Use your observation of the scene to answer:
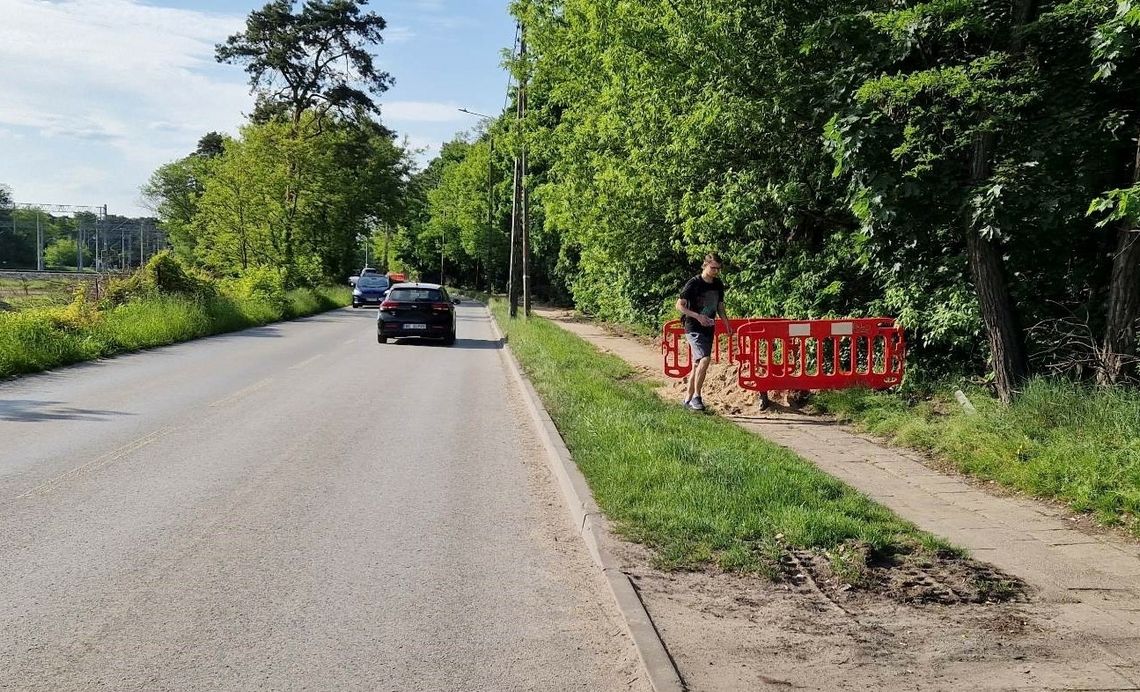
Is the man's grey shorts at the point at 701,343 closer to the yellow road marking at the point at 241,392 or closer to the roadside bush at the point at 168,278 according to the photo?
the yellow road marking at the point at 241,392

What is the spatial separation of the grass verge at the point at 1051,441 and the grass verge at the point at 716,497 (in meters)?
1.37

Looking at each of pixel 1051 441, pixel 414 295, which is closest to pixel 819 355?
pixel 1051 441

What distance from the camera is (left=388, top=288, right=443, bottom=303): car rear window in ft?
73.0

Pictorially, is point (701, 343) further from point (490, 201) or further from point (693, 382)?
point (490, 201)

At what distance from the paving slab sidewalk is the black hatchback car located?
550 inches

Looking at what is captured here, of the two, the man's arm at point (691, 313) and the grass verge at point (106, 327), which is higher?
the man's arm at point (691, 313)

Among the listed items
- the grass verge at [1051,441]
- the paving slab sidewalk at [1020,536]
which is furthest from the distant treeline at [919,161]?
the paving slab sidewalk at [1020,536]

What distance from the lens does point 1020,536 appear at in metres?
5.70

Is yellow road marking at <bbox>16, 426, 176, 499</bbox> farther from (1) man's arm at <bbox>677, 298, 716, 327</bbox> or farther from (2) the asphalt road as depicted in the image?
(1) man's arm at <bbox>677, 298, 716, 327</bbox>

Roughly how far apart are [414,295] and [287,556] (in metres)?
17.4

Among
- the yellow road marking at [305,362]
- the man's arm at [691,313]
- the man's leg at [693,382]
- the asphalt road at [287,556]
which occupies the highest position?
the man's arm at [691,313]

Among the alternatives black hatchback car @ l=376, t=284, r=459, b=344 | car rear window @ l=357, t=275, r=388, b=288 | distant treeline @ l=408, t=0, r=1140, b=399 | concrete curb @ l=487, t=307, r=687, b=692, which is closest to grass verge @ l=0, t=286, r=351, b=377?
black hatchback car @ l=376, t=284, r=459, b=344

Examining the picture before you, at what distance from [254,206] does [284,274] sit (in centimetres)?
404

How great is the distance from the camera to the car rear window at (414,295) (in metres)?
22.3
